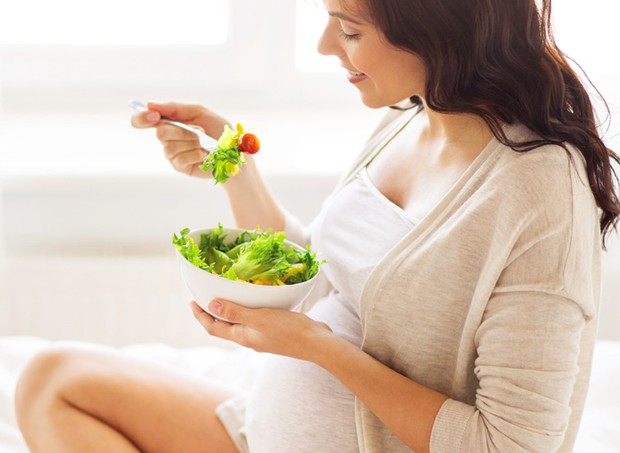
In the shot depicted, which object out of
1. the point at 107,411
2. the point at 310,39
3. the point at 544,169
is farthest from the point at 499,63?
the point at 310,39

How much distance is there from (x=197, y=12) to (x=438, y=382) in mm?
1347

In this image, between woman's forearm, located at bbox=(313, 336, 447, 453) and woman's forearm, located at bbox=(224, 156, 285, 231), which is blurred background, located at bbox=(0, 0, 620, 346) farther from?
woman's forearm, located at bbox=(313, 336, 447, 453)

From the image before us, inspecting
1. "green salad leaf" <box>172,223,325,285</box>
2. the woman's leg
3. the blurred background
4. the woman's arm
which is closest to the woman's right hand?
the woman's arm

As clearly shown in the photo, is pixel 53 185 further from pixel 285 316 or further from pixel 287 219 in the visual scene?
pixel 285 316

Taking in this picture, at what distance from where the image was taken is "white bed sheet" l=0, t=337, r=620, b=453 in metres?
1.44

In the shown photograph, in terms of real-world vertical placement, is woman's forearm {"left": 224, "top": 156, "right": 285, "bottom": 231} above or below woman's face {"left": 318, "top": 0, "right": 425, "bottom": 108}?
below

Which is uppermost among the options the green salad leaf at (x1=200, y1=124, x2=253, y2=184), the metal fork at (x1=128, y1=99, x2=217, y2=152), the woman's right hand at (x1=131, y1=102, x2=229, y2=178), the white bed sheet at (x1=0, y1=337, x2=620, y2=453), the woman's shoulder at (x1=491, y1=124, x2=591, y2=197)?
the woman's shoulder at (x1=491, y1=124, x2=591, y2=197)

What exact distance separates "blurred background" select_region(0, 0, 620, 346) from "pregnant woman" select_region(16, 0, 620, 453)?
725 millimetres

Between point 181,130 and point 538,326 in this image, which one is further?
point 181,130

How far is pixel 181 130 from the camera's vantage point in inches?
53.2

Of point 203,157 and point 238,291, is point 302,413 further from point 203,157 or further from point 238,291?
point 203,157

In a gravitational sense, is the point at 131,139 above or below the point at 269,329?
below

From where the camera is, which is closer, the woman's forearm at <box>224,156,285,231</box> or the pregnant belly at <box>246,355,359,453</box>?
the pregnant belly at <box>246,355,359,453</box>

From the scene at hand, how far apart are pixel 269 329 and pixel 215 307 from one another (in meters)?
0.08
